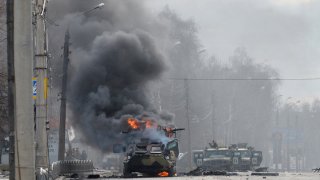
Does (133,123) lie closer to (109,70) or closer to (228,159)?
(109,70)

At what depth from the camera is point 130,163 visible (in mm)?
29281

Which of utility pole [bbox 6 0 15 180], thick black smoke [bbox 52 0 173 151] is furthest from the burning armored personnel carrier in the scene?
utility pole [bbox 6 0 15 180]

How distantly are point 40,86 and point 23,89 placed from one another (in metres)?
7.03

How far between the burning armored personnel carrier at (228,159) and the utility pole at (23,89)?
30.8 m

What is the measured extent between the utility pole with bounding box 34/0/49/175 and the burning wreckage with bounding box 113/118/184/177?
4.13m

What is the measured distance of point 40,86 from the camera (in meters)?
25.8

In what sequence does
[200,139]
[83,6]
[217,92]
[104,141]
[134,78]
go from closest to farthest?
[104,141] < [134,78] < [83,6] < [200,139] < [217,92]

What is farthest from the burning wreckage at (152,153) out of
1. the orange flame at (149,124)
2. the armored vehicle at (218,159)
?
the armored vehicle at (218,159)

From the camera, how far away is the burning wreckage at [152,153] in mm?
29031

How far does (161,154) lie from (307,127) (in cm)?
14154

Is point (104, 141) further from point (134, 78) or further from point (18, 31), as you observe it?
point (18, 31)

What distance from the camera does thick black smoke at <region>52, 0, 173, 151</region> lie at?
117 ft

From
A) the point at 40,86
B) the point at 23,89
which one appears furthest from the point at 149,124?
the point at 23,89

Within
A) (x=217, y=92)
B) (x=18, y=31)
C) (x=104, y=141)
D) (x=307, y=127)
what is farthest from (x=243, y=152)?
(x=307, y=127)
